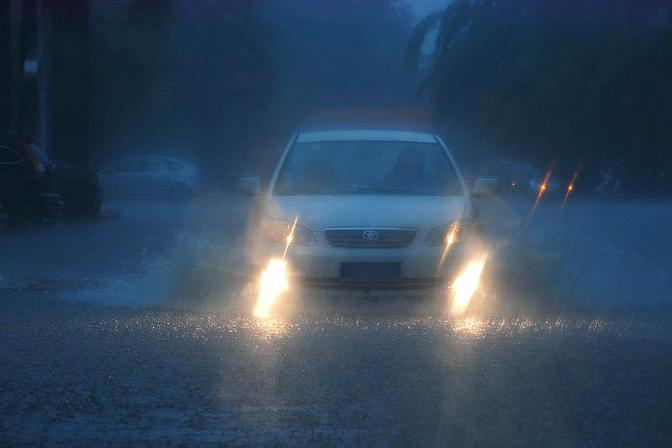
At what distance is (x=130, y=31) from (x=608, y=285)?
29608 mm

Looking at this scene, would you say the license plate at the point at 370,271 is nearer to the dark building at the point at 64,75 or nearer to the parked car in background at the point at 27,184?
the parked car in background at the point at 27,184

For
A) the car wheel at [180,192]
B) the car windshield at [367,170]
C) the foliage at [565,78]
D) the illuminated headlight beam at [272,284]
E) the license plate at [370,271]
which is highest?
the car windshield at [367,170]

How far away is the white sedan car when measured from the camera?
912 cm

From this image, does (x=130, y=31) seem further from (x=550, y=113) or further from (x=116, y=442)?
(x=116, y=442)

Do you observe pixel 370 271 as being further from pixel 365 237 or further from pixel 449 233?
pixel 449 233

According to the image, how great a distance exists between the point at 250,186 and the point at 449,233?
89.6 inches

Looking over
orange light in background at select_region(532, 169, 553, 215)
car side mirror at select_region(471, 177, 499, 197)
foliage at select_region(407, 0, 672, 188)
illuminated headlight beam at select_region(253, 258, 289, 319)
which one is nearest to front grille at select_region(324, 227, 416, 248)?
illuminated headlight beam at select_region(253, 258, 289, 319)

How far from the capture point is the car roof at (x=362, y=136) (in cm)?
1106

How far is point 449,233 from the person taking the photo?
30.6 feet

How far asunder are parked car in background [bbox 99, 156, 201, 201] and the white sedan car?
70.4 feet

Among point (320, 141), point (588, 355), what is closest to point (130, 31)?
point (320, 141)

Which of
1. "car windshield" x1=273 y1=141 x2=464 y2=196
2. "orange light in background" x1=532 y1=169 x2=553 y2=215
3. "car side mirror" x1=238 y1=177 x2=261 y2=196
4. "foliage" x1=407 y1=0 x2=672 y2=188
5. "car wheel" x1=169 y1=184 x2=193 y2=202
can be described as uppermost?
"car windshield" x1=273 y1=141 x2=464 y2=196

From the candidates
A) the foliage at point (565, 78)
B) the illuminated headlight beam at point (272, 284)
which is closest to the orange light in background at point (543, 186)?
the foliage at point (565, 78)

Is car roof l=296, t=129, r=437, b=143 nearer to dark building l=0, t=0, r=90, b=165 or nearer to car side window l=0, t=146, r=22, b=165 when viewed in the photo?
car side window l=0, t=146, r=22, b=165
